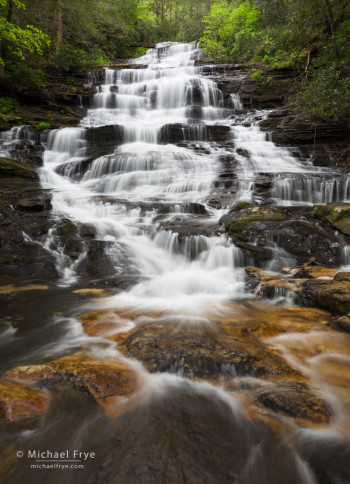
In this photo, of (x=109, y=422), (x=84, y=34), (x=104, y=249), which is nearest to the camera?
(x=109, y=422)

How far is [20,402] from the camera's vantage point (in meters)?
2.04

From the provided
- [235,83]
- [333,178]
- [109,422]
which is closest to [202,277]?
[109,422]

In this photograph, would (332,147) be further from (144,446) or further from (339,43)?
(144,446)

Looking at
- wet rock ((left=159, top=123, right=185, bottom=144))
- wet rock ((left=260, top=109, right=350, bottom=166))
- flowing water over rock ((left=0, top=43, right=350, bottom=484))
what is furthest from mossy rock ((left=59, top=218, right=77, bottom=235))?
wet rock ((left=260, top=109, right=350, bottom=166))

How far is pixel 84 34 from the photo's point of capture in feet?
57.6

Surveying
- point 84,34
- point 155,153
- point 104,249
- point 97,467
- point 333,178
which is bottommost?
point 97,467

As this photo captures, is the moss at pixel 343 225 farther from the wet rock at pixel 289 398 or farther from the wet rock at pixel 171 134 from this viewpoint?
the wet rock at pixel 171 134

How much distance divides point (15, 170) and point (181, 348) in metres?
9.16

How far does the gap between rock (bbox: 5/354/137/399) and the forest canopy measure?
1010 centimetres

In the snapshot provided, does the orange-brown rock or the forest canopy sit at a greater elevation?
the forest canopy

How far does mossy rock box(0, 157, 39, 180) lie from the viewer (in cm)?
892

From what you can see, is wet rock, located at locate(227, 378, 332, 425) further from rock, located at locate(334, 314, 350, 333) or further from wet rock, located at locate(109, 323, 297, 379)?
rock, located at locate(334, 314, 350, 333)

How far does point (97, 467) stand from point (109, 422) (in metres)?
0.33

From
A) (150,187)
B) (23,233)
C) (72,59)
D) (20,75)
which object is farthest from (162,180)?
(72,59)
